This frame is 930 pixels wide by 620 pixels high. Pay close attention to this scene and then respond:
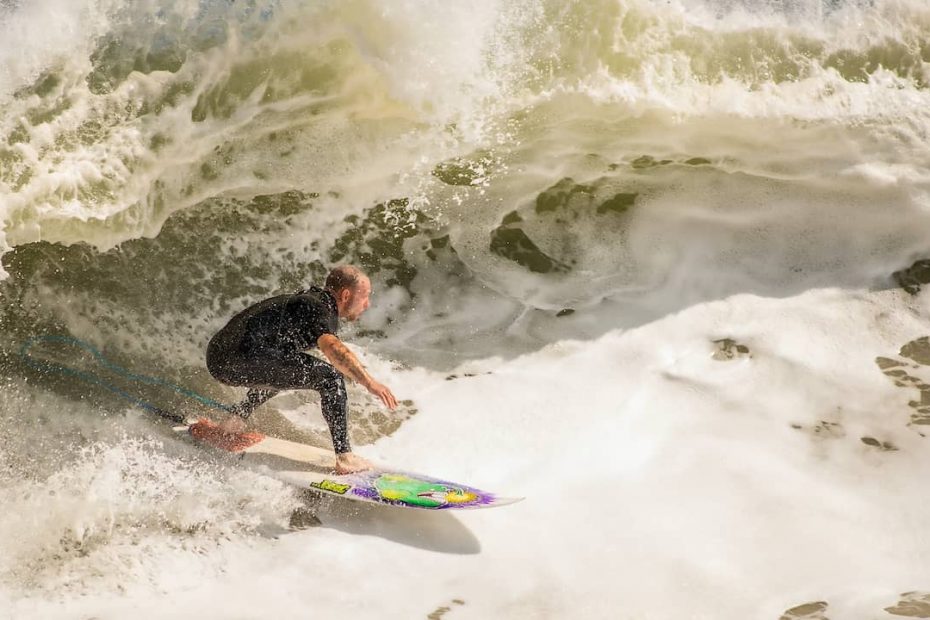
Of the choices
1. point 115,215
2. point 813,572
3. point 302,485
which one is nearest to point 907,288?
point 813,572

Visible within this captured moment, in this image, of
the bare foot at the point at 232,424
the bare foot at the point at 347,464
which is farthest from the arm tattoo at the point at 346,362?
the bare foot at the point at 232,424

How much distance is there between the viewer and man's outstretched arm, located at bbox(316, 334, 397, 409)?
4883 millimetres

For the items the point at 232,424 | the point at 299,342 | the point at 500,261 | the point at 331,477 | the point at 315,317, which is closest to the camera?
the point at 315,317

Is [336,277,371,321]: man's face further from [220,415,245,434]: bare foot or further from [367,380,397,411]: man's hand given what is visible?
[220,415,245,434]: bare foot

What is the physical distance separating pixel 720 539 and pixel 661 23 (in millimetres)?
3390

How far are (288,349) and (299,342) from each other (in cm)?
8

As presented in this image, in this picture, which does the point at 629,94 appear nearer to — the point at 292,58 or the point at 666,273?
the point at 666,273

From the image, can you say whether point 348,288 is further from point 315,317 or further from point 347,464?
point 347,464

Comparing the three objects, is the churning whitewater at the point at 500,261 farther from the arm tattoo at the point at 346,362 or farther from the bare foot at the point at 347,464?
the arm tattoo at the point at 346,362

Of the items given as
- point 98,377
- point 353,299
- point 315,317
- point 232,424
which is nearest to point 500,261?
point 353,299

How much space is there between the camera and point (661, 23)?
612cm

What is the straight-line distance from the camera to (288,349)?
5.30 m

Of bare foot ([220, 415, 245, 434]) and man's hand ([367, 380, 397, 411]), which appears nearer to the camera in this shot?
man's hand ([367, 380, 397, 411])

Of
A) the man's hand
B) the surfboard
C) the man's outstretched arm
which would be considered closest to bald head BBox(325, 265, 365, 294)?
the man's outstretched arm
